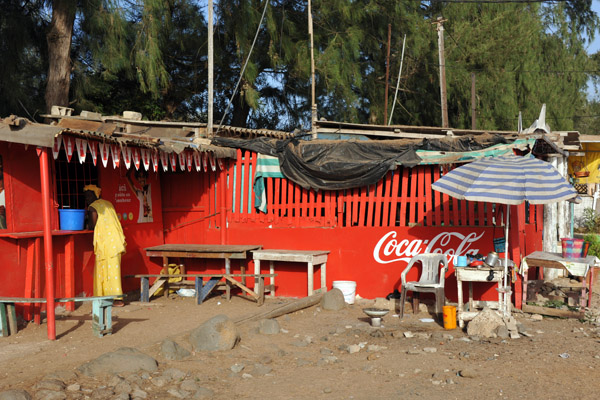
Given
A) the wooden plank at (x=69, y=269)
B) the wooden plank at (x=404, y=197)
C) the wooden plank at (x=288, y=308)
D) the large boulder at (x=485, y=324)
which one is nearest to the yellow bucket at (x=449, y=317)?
the large boulder at (x=485, y=324)

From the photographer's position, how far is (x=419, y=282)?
8586mm

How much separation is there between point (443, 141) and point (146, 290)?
526 cm

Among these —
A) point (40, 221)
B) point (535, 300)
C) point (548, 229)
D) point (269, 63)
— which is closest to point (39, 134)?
point (40, 221)

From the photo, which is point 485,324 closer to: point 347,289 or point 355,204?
point 347,289

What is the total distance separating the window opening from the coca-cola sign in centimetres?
472

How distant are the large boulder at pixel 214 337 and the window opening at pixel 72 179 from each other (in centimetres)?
352

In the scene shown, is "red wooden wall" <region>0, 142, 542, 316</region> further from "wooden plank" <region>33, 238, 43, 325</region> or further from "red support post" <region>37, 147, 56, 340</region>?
"red support post" <region>37, 147, 56, 340</region>

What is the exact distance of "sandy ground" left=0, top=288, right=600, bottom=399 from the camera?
5434 mm

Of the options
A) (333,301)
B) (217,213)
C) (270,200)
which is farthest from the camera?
(217,213)

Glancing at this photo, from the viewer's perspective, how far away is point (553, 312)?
8.29m

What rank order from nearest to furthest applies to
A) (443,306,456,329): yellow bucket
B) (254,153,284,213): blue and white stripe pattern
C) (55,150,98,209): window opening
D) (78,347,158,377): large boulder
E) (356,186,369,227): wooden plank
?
1. (78,347,158,377): large boulder
2. (443,306,456,329): yellow bucket
3. (55,150,98,209): window opening
4. (356,186,369,227): wooden plank
5. (254,153,284,213): blue and white stripe pattern

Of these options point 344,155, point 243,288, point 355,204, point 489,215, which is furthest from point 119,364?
point 489,215

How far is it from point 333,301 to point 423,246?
5.51 ft

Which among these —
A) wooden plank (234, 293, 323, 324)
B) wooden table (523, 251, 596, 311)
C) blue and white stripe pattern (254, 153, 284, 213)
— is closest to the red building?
blue and white stripe pattern (254, 153, 284, 213)
